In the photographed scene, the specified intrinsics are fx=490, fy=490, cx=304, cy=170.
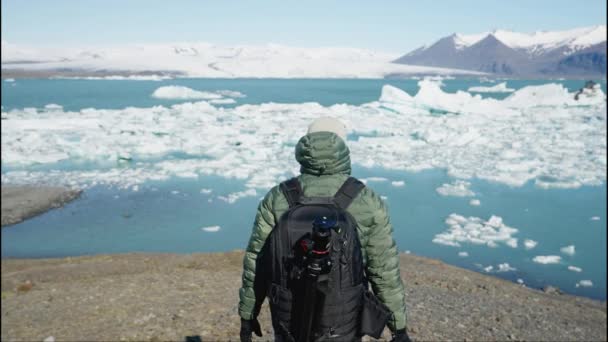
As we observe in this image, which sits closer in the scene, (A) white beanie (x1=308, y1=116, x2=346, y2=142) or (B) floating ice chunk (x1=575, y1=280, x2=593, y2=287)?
(A) white beanie (x1=308, y1=116, x2=346, y2=142)

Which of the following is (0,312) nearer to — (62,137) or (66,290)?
(66,290)

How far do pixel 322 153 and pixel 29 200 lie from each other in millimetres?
15708

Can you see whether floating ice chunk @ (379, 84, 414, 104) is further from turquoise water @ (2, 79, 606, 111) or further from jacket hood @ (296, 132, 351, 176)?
jacket hood @ (296, 132, 351, 176)

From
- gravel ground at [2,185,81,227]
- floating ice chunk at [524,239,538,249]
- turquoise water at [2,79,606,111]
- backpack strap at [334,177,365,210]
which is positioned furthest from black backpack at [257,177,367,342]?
turquoise water at [2,79,606,111]

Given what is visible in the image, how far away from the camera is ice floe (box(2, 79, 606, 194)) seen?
19.1 m

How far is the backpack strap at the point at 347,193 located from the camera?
2.42m

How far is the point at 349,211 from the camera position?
245cm

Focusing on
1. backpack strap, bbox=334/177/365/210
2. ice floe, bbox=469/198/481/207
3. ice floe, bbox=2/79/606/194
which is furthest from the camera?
ice floe, bbox=2/79/606/194

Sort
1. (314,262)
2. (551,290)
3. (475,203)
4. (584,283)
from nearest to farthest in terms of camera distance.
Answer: (314,262), (551,290), (584,283), (475,203)

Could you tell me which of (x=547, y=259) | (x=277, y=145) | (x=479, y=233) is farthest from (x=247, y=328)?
(x=277, y=145)

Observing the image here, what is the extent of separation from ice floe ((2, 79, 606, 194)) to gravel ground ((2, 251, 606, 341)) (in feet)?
27.6

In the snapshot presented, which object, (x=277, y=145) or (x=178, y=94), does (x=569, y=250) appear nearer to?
(x=277, y=145)

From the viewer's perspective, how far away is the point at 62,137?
25.5 meters

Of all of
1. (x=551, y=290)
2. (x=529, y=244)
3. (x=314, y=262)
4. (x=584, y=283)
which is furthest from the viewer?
(x=529, y=244)
